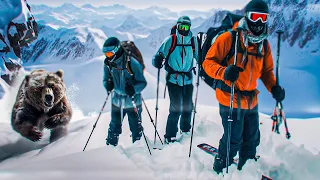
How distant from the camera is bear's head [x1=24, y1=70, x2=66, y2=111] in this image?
94.5 inches

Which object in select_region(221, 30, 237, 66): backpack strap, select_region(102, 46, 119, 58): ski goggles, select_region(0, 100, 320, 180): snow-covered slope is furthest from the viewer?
select_region(102, 46, 119, 58): ski goggles

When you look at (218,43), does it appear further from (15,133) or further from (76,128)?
(15,133)

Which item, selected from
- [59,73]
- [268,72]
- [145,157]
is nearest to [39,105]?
[59,73]

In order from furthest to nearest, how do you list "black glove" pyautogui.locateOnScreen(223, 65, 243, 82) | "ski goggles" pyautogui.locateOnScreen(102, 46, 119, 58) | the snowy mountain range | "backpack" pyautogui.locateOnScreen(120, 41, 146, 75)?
the snowy mountain range, "backpack" pyautogui.locateOnScreen(120, 41, 146, 75), "ski goggles" pyautogui.locateOnScreen(102, 46, 119, 58), "black glove" pyautogui.locateOnScreen(223, 65, 243, 82)

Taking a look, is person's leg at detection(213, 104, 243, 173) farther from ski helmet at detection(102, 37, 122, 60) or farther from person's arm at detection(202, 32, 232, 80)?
ski helmet at detection(102, 37, 122, 60)

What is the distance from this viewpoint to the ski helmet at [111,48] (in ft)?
6.97

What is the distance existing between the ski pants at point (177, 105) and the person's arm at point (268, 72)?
852mm

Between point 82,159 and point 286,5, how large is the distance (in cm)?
213

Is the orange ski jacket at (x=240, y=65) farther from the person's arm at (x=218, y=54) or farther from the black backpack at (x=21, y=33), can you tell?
the black backpack at (x=21, y=33)

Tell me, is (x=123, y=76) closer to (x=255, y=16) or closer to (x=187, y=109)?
(x=187, y=109)

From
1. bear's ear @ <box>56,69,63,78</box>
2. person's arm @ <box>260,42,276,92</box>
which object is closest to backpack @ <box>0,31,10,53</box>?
bear's ear @ <box>56,69,63,78</box>

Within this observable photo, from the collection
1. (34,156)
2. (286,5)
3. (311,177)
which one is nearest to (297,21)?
(286,5)

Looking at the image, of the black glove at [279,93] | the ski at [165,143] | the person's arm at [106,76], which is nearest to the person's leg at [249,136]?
the black glove at [279,93]

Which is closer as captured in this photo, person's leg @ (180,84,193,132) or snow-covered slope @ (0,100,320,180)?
snow-covered slope @ (0,100,320,180)
